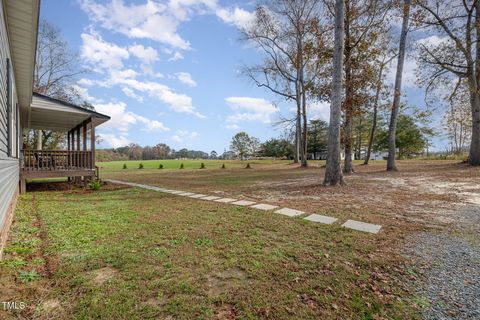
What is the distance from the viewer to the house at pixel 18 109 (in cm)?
323

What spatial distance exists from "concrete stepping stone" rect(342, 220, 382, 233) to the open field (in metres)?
0.14

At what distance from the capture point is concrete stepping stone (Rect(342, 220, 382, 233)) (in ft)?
11.0

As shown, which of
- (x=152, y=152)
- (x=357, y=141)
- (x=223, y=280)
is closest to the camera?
(x=223, y=280)

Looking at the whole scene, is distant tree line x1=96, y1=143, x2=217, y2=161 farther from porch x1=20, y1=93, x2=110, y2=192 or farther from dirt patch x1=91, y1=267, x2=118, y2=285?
A: dirt patch x1=91, y1=267, x2=118, y2=285

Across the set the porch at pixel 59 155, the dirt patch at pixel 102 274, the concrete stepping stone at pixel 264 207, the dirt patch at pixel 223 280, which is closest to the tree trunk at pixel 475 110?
the concrete stepping stone at pixel 264 207

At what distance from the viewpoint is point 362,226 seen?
3486mm

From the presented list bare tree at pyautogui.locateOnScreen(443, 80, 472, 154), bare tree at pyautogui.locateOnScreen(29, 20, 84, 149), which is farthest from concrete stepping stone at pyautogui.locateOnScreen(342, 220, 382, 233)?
bare tree at pyautogui.locateOnScreen(443, 80, 472, 154)

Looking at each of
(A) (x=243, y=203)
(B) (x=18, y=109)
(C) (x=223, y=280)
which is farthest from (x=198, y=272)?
(B) (x=18, y=109)

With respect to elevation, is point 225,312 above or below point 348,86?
below

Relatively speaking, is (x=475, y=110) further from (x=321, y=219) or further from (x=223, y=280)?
(x=223, y=280)

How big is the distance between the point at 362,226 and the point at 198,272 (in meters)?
2.67

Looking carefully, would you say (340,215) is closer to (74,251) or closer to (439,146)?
(74,251)

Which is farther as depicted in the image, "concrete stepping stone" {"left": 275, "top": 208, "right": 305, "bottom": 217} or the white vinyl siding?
"concrete stepping stone" {"left": 275, "top": 208, "right": 305, "bottom": 217}

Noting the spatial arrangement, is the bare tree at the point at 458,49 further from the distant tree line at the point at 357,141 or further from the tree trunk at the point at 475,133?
the distant tree line at the point at 357,141
